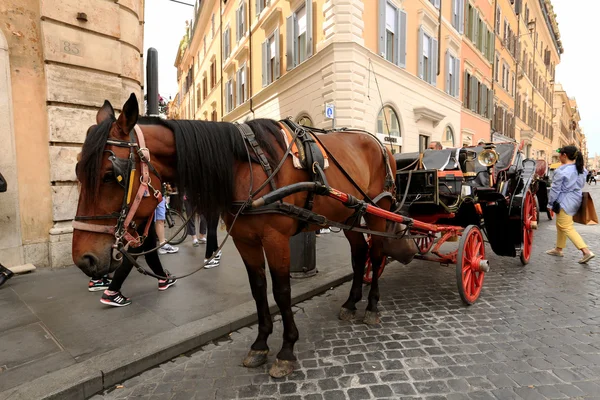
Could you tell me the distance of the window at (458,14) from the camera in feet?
54.3

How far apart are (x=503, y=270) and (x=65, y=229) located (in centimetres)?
679

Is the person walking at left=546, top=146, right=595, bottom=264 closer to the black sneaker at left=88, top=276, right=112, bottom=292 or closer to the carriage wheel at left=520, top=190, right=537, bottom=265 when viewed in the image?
the carriage wheel at left=520, top=190, right=537, bottom=265

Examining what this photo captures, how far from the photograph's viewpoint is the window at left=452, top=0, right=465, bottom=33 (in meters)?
16.6

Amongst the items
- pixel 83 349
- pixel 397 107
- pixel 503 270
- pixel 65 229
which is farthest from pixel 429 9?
pixel 83 349

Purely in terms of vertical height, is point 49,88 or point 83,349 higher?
point 49,88

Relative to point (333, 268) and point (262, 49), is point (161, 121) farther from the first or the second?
point (262, 49)

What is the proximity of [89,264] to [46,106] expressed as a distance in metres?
4.57

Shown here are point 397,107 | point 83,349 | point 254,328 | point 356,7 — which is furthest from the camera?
point 397,107

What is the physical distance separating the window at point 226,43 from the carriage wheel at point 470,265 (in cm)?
2012

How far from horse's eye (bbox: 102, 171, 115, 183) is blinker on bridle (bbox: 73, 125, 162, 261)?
28 millimetres

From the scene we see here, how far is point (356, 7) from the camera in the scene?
10.4m

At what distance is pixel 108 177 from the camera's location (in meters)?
1.91

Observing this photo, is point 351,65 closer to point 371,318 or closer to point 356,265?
point 356,265

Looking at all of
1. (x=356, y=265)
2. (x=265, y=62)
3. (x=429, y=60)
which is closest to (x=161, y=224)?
(x=356, y=265)
